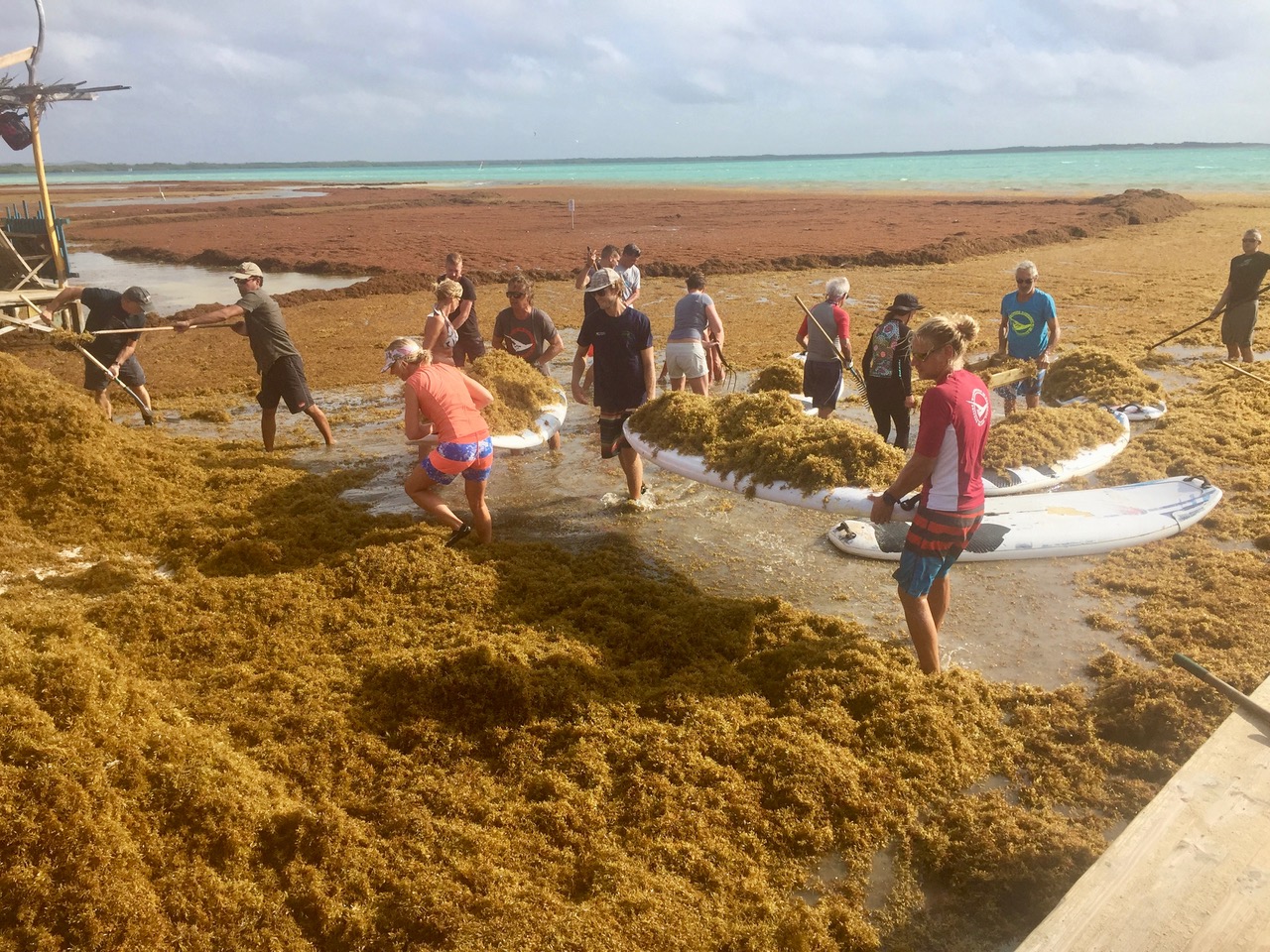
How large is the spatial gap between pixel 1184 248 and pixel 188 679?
30257 millimetres

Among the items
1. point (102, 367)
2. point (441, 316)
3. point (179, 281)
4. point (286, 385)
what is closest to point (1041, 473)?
point (441, 316)

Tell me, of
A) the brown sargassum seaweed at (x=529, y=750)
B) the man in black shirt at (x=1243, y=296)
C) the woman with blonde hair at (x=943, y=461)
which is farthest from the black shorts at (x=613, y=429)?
the man in black shirt at (x=1243, y=296)

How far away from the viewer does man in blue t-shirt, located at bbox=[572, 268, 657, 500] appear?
681 cm

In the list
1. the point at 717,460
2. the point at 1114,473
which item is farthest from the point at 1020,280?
the point at 717,460

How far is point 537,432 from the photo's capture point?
27.6 feet

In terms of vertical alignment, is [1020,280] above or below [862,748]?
above

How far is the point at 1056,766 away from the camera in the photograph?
419 cm

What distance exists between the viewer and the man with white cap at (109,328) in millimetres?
9406

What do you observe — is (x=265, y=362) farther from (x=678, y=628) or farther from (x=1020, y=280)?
(x=1020, y=280)

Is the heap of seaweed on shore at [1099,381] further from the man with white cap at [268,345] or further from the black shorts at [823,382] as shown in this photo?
the man with white cap at [268,345]

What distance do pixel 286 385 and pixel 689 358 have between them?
4.25m

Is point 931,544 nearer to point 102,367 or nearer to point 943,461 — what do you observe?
point 943,461

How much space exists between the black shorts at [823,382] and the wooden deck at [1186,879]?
5.62 metres

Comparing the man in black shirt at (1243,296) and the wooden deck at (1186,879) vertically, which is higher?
the man in black shirt at (1243,296)
